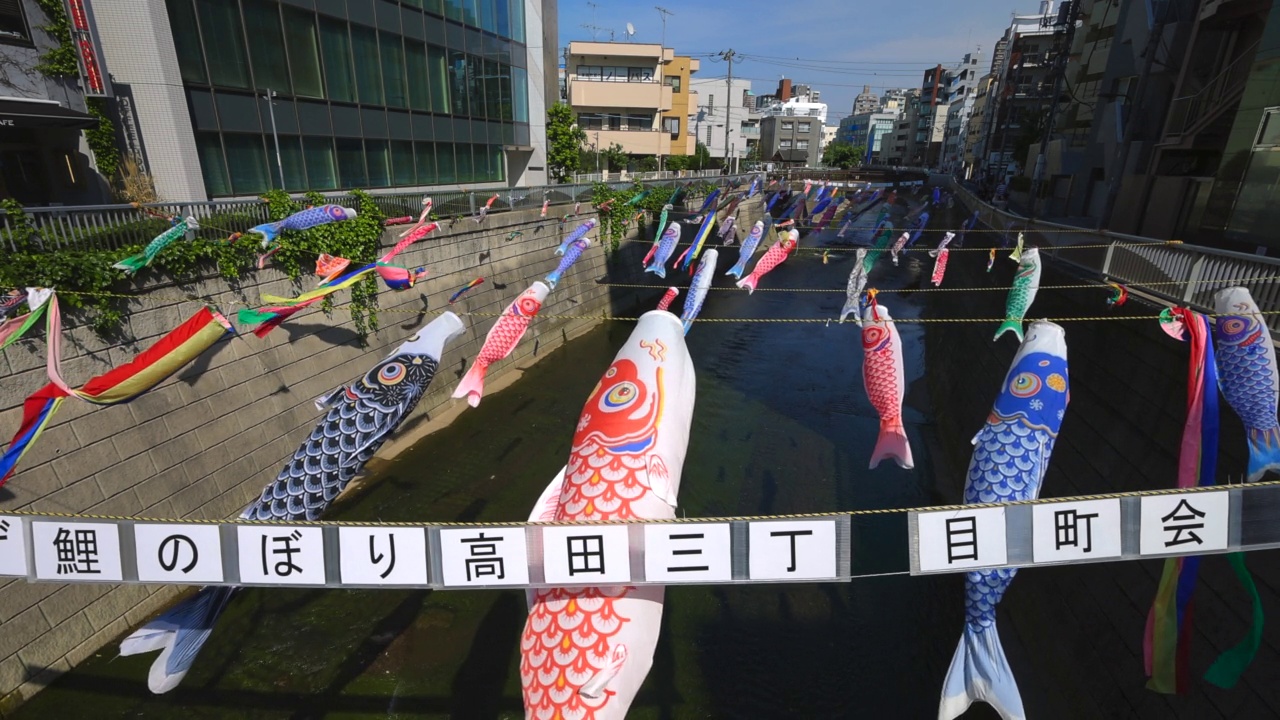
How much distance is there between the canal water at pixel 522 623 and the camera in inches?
359

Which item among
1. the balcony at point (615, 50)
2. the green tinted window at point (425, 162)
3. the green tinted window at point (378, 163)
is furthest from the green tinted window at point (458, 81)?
the balcony at point (615, 50)

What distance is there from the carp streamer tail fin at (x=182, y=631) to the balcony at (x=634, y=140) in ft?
192

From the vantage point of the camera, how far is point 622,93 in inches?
2299

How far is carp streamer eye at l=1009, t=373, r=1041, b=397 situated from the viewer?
21.0ft

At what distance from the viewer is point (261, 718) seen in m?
8.74

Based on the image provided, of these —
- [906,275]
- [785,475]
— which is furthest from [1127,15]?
[785,475]

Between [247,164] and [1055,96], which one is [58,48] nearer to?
[247,164]

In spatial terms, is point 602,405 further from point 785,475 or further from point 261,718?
point 785,475

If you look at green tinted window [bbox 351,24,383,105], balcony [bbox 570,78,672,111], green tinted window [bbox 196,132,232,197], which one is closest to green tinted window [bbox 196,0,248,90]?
green tinted window [bbox 196,132,232,197]

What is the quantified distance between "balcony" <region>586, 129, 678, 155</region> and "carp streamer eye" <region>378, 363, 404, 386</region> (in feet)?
181

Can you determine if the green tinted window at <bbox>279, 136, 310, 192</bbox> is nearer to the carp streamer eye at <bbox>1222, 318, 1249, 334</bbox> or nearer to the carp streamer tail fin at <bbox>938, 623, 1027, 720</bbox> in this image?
the carp streamer tail fin at <bbox>938, 623, 1027, 720</bbox>

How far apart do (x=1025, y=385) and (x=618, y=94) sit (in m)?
59.1

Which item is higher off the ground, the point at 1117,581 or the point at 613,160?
the point at 613,160

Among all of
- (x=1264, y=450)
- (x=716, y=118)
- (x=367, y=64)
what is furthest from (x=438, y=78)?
(x=716, y=118)
